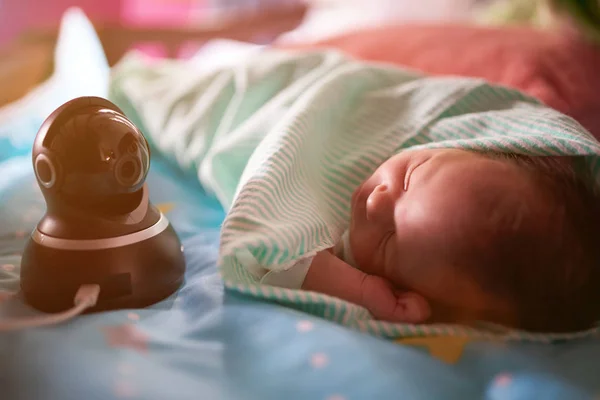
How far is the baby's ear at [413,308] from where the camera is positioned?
0.59 metres

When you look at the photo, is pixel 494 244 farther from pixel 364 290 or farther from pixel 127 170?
pixel 127 170

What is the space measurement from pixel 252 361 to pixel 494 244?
26cm

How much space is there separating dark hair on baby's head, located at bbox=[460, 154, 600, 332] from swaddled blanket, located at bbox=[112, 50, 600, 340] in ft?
0.11

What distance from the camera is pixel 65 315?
0.51 metres

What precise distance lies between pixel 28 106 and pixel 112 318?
2.02ft

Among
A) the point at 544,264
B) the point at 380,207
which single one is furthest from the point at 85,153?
the point at 544,264

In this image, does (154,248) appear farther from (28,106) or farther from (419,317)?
(28,106)

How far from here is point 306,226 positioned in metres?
0.63

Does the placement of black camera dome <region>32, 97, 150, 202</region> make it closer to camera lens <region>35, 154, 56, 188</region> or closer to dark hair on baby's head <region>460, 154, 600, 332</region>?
camera lens <region>35, 154, 56, 188</region>

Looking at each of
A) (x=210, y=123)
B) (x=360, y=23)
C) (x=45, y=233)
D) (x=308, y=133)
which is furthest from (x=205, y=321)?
(x=360, y=23)

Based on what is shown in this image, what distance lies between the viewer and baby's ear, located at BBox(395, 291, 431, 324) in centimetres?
59

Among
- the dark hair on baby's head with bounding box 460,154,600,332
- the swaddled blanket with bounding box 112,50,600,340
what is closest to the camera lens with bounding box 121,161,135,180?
the swaddled blanket with bounding box 112,50,600,340

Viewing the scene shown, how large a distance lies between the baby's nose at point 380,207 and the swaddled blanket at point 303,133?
6cm

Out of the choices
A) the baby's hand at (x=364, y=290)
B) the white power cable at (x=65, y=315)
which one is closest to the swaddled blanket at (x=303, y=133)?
the baby's hand at (x=364, y=290)
